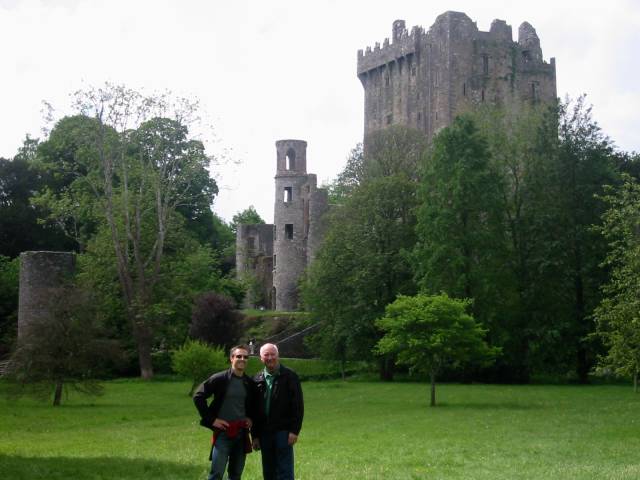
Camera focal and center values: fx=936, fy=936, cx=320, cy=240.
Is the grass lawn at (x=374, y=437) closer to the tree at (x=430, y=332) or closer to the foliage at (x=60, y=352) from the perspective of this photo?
the foliage at (x=60, y=352)

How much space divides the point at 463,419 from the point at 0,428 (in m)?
9.51

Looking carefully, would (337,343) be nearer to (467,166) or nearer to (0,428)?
(467,166)

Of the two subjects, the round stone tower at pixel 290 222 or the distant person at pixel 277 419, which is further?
the round stone tower at pixel 290 222

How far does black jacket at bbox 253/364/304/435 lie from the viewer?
889 cm

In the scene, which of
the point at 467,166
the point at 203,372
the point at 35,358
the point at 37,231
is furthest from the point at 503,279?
the point at 37,231

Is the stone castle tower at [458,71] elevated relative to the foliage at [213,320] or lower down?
elevated

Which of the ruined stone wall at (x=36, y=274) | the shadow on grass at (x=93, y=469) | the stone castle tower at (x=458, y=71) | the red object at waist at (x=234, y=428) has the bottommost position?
the shadow on grass at (x=93, y=469)

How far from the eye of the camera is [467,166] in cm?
3450

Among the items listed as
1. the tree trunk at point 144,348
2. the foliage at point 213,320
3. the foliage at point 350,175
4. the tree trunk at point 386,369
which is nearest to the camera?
the tree trunk at point 144,348

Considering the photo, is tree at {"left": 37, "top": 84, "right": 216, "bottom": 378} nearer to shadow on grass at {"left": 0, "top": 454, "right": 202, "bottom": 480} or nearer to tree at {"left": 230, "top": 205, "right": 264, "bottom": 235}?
shadow on grass at {"left": 0, "top": 454, "right": 202, "bottom": 480}

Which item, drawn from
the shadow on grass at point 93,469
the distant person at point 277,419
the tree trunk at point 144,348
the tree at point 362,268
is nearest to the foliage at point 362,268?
the tree at point 362,268

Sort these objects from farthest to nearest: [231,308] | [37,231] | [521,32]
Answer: [521,32], [37,231], [231,308]

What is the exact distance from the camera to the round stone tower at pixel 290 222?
189ft

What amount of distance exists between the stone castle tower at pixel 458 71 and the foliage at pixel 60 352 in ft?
107
